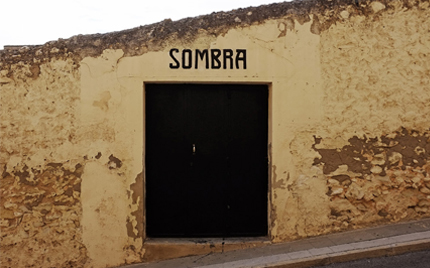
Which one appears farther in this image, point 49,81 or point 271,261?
point 49,81

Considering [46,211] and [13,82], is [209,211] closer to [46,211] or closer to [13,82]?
[46,211]

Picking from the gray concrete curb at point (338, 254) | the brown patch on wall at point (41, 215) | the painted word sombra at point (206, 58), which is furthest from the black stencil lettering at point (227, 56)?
the gray concrete curb at point (338, 254)

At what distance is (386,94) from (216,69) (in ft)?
6.91

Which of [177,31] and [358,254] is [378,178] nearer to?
[358,254]

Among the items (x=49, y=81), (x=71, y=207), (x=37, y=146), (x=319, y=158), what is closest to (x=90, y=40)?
(x=49, y=81)

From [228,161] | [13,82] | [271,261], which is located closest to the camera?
[271,261]

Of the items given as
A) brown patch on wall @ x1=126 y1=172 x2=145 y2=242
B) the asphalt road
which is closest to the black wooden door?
brown patch on wall @ x1=126 y1=172 x2=145 y2=242

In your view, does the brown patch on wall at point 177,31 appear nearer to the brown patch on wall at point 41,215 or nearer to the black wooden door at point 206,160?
the black wooden door at point 206,160

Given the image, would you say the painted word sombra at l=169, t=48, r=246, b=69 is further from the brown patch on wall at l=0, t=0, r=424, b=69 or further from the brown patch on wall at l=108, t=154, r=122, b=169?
the brown patch on wall at l=108, t=154, r=122, b=169

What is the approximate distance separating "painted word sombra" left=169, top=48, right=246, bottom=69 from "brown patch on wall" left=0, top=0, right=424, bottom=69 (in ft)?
0.47

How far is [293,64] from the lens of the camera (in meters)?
5.21

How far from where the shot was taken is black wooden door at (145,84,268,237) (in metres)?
5.30

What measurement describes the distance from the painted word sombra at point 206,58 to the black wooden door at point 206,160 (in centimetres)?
28

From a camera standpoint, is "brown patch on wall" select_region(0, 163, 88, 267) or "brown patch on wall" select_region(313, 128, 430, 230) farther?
"brown patch on wall" select_region(313, 128, 430, 230)
